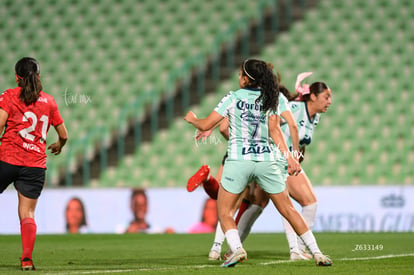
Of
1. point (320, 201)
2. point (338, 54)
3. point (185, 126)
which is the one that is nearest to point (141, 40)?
point (185, 126)

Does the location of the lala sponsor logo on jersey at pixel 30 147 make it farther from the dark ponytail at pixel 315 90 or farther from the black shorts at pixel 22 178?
the dark ponytail at pixel 315 90

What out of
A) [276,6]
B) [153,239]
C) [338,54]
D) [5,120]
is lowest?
[153,239]

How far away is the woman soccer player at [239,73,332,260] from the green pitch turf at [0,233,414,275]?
0.40m

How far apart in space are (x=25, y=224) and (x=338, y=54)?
39.0 feet

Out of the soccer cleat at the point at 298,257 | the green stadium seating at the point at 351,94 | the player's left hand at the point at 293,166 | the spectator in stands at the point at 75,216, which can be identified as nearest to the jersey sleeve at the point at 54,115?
the player's left hand at the point at 293,166

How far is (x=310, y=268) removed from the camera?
6066 mm

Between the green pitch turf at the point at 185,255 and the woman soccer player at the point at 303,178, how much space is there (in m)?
0.40

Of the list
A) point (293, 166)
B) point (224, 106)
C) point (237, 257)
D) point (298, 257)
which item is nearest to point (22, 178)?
point (224, 106)

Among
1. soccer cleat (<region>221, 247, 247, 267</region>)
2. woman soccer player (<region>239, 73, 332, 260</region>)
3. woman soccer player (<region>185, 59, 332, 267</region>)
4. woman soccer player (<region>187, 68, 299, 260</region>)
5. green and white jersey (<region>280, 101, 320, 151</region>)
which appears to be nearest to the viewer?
soccer cleat (<region>221, 247, 247, 267</region>)

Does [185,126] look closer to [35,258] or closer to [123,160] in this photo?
[123,160]

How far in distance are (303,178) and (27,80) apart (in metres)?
2.99

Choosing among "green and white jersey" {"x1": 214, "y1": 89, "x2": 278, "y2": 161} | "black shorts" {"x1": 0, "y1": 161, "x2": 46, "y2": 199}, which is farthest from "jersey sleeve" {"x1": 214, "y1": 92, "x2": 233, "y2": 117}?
"black shorts" {"x1": 0, "y1": 161, "x2": 46, "y2": 199}

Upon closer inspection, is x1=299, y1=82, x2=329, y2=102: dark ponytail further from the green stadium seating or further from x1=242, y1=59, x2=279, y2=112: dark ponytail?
the green stadium seating

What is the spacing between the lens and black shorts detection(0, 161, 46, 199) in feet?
20.6
